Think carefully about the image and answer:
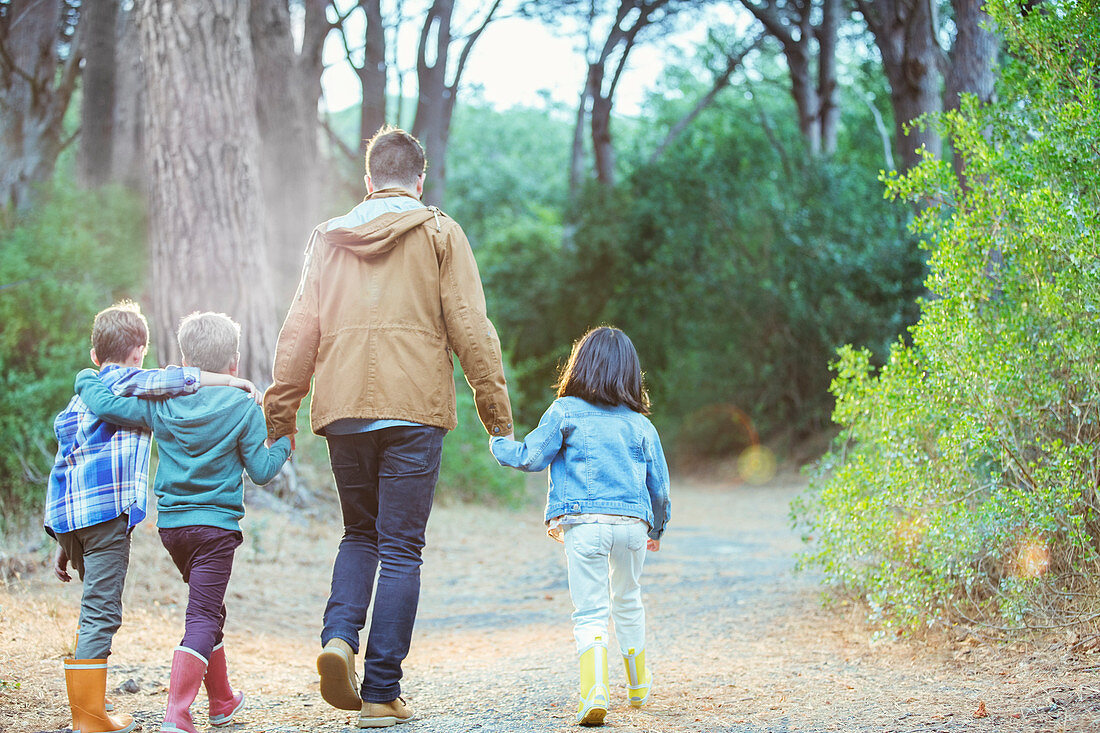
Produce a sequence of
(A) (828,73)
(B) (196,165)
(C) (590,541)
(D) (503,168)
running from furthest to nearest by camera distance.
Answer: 1. (D) (503,168)
2. (A) (828,73)
3. (B) (196,165)
4. (C) (590,541)

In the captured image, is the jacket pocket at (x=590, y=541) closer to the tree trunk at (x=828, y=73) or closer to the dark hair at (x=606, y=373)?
the dark hair at (x=606, y=373)

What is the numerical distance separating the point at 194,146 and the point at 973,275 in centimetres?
603

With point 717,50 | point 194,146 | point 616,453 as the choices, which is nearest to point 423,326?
point 616,453

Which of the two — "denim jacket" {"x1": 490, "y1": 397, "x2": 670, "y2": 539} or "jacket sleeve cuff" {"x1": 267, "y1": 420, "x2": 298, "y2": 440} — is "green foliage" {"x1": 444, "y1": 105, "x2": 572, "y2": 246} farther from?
"jacket sleeve cuff" {"x1": 267, "y1": 420, "x2": 298, "y2": 440}

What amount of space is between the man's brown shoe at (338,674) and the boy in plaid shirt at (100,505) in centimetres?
68

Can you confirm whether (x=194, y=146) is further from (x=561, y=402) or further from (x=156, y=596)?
(x=561, y=402)

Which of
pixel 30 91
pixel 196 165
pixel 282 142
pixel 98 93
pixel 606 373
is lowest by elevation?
pixel 606 373

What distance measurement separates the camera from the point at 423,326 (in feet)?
11.8

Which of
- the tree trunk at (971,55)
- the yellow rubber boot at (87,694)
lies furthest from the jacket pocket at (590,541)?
the tree trunk at (971,55)

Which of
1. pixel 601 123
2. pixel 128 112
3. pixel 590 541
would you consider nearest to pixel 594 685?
pixel 590 541

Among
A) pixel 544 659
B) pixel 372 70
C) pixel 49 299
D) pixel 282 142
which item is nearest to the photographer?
pixel 544 659

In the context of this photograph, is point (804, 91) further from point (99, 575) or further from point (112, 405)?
point (99, 575)

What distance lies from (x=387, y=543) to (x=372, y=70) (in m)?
13.3

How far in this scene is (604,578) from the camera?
3699 mm
